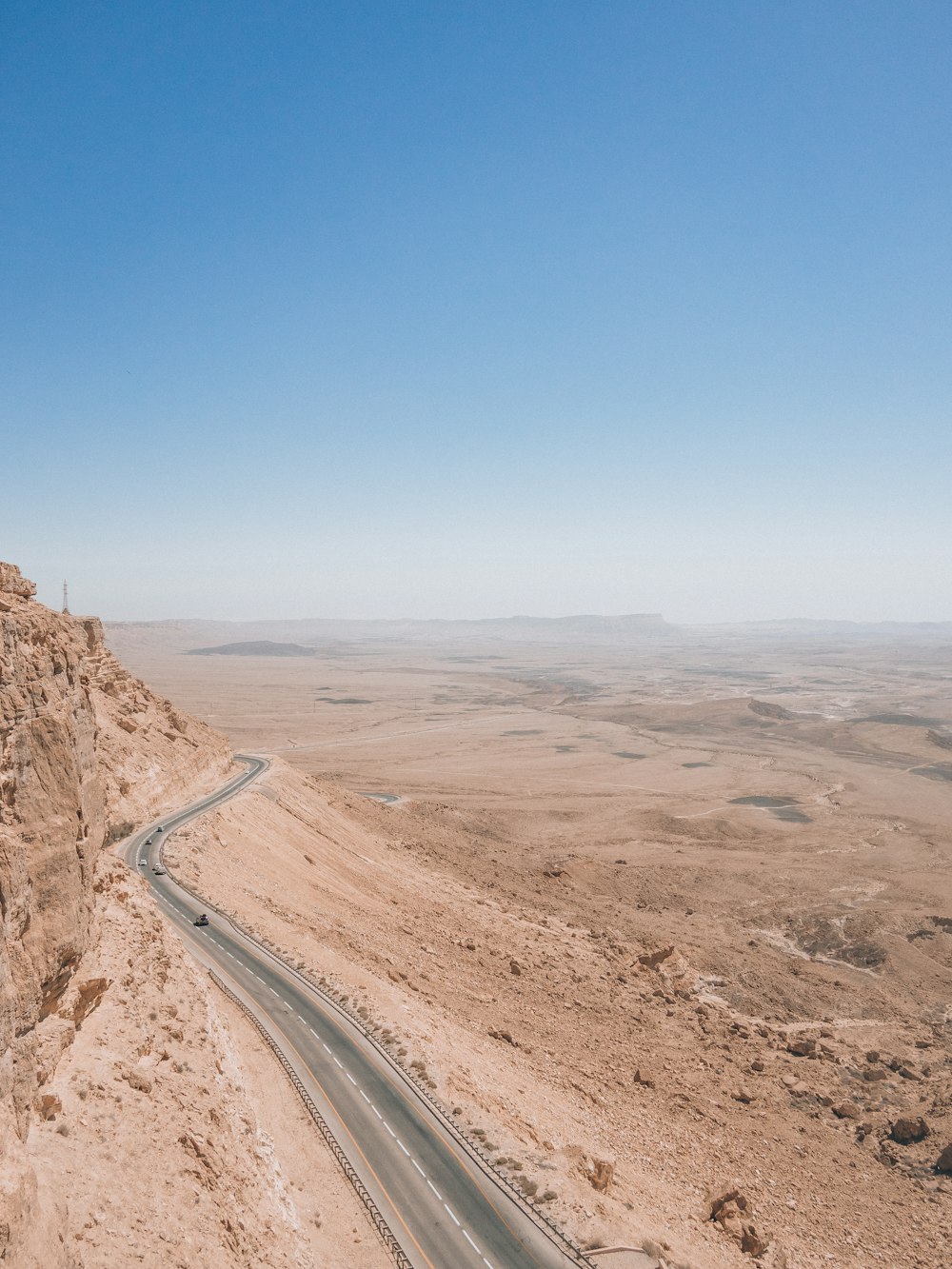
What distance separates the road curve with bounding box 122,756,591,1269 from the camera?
55.3ft

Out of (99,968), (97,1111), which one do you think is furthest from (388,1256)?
(99,968)

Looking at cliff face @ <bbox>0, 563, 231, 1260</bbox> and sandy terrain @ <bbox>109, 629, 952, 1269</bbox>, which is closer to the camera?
cliff face @ <bbox>0, 563, 231, 1260</bbox>

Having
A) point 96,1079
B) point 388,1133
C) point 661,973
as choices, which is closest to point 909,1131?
point 661,973

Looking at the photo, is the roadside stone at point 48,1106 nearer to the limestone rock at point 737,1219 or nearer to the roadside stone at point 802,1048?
the limestone rock at point 737,1219

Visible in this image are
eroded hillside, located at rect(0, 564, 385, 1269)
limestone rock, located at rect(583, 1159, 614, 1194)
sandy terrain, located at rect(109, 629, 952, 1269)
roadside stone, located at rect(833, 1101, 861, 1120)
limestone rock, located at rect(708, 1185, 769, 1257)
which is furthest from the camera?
roadside stone, located at rect(833, 1101, 861, 1120)

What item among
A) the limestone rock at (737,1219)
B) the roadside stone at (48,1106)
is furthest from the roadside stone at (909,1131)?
the roadside stone at (48,1106)

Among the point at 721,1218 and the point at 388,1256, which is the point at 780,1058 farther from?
the point at 388,1256

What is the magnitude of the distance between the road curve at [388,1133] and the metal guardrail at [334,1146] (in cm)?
15

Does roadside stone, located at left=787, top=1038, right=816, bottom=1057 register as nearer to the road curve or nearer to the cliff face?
the road curve

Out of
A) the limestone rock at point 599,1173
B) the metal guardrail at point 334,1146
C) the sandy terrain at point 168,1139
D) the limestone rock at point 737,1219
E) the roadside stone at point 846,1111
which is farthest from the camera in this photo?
the roadside stone at point 846,1111

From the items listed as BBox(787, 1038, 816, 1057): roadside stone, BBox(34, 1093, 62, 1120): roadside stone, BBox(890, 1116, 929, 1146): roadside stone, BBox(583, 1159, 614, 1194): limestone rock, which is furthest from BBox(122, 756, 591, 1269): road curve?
BBox(787, 1038, 816, 1057): roadside stone

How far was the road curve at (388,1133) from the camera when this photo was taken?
16859 millimetres

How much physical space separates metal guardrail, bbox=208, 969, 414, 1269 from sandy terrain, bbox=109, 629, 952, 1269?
11.8 ft

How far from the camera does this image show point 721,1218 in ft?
66.9
